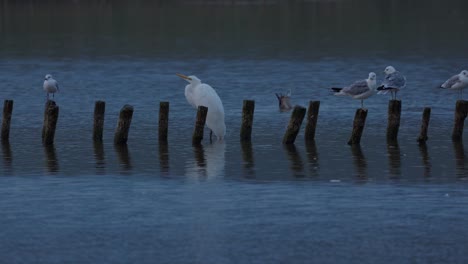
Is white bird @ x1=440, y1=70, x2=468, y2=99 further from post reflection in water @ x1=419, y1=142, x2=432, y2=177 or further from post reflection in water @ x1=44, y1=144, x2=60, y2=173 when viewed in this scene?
post reflection in water @ x1=44, y1=144, x2=60, y2=173

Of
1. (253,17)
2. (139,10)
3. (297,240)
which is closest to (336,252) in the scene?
(297,240)

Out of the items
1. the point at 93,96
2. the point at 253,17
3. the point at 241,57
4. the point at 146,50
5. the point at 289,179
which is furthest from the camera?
the point at 253,17

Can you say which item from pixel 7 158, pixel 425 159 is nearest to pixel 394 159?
pixel 425 159

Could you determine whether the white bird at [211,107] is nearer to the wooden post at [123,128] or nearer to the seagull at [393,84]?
the wooden post at [123,128]

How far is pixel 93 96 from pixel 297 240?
26.7 meters

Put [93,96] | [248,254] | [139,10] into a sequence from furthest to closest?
[139,10] → [93,96] → [248,254]

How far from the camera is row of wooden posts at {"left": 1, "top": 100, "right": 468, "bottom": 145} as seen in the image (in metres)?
28.8

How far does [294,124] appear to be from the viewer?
28984 millimetres

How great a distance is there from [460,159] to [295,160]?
143 inches

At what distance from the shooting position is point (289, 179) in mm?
24188

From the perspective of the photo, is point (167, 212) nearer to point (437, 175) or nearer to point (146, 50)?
point (437, 175)

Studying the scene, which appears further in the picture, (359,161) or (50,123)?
(50,123)

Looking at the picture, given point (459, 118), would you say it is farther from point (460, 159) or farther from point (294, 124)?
point (294, 124)

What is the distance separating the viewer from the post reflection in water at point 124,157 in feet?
85.1
